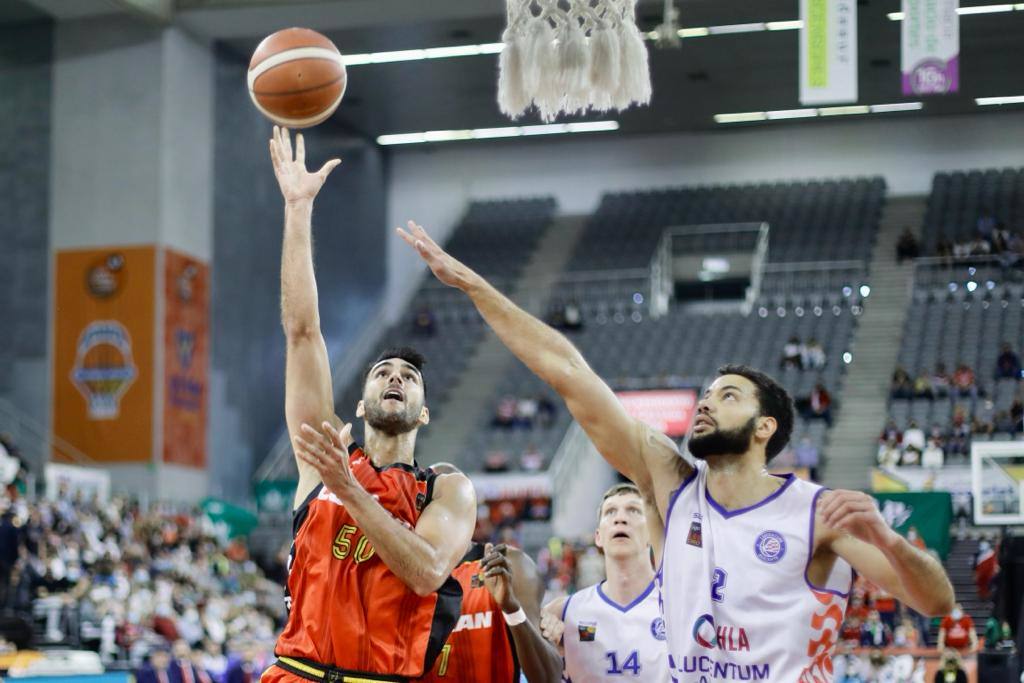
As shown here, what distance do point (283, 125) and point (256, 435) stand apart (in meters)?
22.8

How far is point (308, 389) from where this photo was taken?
5.52 metres

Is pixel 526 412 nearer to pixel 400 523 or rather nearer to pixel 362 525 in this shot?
pixel 400 523

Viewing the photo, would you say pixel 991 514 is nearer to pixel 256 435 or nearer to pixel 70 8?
pixel 256 435

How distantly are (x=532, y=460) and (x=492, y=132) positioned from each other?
33.9 feet

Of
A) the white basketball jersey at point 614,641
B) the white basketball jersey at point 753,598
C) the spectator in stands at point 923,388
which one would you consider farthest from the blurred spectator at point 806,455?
the white basketball jersey at point 753,598

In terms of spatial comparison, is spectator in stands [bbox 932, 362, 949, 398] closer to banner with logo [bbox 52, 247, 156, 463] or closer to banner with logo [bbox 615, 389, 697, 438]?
banner with logo [bbox 615, 389, 697, 438]

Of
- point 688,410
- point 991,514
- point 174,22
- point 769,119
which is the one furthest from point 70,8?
point 991,514

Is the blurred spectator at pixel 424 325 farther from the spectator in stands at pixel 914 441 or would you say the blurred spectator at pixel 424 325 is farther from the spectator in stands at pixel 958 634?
the spectator in stands at pixel 958 634

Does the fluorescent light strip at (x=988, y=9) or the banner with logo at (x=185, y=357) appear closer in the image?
the fluorescent light strip at (x=988, y=9)

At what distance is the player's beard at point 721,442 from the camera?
4684 millimetres

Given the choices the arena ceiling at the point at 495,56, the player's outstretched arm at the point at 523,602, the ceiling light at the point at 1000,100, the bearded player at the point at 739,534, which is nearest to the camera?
the bearded player at the point at 739,534

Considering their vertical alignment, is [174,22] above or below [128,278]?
above

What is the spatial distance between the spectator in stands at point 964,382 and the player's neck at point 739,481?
22777 millimetres

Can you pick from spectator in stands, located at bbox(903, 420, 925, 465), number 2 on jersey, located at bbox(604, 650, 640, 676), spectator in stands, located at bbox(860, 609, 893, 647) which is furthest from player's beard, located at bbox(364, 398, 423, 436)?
spectator in stands, located at bbox(903, 420, 925, 465)
